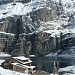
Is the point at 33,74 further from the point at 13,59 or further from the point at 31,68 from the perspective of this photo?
the point at 13,59

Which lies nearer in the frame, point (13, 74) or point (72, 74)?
point (13, 74)

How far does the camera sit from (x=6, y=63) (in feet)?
437

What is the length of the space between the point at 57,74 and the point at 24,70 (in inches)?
446

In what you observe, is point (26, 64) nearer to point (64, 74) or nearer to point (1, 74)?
point (64, 74)

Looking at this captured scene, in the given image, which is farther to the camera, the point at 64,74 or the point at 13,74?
the point at 64,74

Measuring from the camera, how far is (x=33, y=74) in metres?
114

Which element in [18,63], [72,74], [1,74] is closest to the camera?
[1,74]

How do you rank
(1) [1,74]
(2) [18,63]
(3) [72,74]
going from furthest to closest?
(2) [18,63] → (3) [72,74] → (1) [1,74]

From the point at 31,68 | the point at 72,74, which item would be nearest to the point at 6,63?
the point at 31,68

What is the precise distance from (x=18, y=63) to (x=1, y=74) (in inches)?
1477

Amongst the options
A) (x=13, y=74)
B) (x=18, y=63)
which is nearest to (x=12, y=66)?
(x=18, y=63)

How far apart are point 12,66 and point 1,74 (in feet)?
128

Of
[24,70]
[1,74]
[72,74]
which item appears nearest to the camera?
[1,74]

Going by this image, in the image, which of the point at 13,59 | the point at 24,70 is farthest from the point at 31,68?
the point at 13,59
